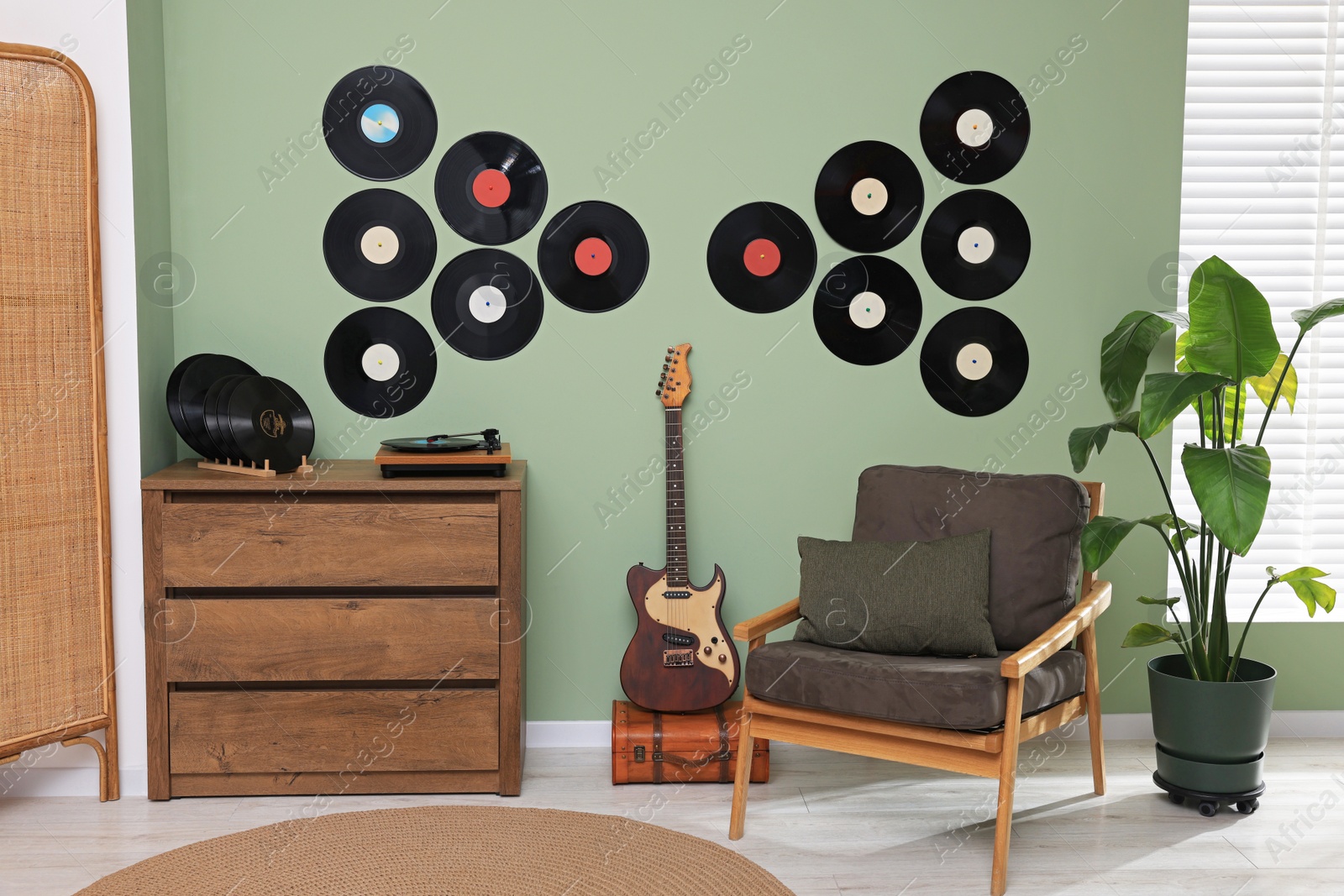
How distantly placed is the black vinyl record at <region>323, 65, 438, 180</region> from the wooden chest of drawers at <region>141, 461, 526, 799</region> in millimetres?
1036

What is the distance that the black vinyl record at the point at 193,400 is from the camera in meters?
2.77

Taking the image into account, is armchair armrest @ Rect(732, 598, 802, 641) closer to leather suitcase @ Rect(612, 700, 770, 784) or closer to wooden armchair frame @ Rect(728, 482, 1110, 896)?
wooden armchair frame @ Rect(728, 482, 1110, 896)

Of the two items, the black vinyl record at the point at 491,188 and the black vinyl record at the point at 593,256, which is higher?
the black vinyl record at the point at 491,188

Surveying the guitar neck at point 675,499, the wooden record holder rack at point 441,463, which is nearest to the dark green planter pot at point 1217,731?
the guitar neck at point 675,499

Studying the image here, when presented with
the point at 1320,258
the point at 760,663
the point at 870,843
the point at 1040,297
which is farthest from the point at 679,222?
the point at 1320,258

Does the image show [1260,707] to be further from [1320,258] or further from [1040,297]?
[1320,258]

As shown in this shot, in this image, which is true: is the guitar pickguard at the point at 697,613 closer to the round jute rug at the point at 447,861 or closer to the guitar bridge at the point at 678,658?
the guitar bridge at the point at 678,658

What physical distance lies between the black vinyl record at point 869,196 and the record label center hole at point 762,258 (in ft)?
0.62

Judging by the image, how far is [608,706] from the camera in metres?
3.18

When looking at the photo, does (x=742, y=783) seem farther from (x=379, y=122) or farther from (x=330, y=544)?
(x=379, y=122)

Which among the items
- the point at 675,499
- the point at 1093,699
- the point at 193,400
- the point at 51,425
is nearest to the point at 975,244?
the point at 675,499

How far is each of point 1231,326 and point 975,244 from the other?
0.85 metres

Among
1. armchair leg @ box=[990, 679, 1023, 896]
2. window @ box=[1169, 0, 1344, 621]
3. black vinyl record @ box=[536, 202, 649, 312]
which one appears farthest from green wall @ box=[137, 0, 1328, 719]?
armchair leg @ box=[990, 679, 1023, 896]

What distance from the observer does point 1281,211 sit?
3.23 metres
